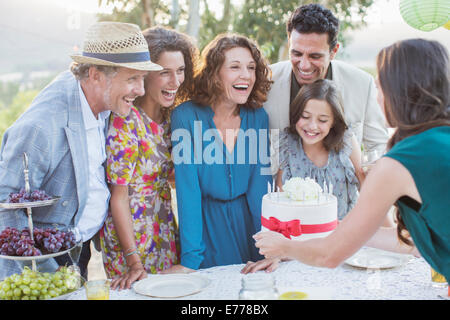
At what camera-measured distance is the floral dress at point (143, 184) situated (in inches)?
115

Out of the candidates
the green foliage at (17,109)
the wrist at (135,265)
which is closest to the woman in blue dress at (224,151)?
the wrist at (135,265)

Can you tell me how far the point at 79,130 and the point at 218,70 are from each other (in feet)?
3.35

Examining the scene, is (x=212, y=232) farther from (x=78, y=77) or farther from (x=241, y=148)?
(x=78, y=77)

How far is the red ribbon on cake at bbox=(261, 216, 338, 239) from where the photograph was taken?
2389 millimetres

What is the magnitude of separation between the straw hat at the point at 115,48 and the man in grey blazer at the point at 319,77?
40.2 inches

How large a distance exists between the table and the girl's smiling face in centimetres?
96

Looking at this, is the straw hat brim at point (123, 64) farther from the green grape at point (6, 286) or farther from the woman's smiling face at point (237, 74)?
the green grape at point (6, 286)

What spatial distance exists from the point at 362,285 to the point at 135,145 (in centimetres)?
156

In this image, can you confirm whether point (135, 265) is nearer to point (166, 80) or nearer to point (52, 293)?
point (52, 293)

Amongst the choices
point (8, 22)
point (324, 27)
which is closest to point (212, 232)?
point (324, 27)

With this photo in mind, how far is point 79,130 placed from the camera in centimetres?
277

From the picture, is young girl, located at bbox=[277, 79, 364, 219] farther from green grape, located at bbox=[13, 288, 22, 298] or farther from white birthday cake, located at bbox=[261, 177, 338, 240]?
green grape, located at bbox=[13, 288, 22, 298]

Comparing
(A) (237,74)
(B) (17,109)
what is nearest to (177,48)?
(A) (237,74)

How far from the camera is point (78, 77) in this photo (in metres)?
2.93
